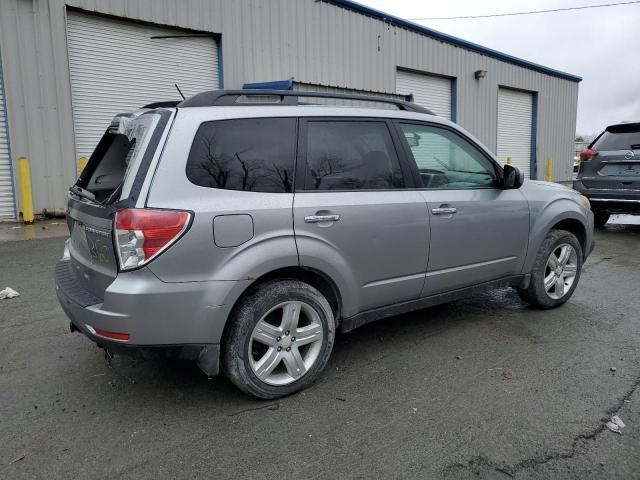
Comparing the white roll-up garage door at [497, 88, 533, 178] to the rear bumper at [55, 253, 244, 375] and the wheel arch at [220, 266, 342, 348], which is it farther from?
the rear bumper at [55, 253, 244, 375]

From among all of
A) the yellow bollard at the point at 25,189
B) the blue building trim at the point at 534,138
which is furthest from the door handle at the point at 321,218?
the blue building trim at the point at 534,138

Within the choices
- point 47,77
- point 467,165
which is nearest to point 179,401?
point 467,165

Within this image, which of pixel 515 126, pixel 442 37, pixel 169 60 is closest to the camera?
pixel 169 60

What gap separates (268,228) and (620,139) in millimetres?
8444

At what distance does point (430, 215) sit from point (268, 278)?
130cm

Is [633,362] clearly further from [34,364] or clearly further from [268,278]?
[34,364]

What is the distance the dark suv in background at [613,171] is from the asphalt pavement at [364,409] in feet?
17.3

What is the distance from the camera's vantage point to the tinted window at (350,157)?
3.40 m

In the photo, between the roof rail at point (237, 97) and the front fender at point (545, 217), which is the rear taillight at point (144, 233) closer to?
the roof rail at point (237, 97)

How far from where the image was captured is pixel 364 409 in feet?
10.2

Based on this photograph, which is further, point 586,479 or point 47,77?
point 47,77

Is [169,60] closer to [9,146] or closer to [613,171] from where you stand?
[9,146]

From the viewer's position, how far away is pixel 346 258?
3367mm

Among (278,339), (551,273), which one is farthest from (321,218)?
(551,273)
